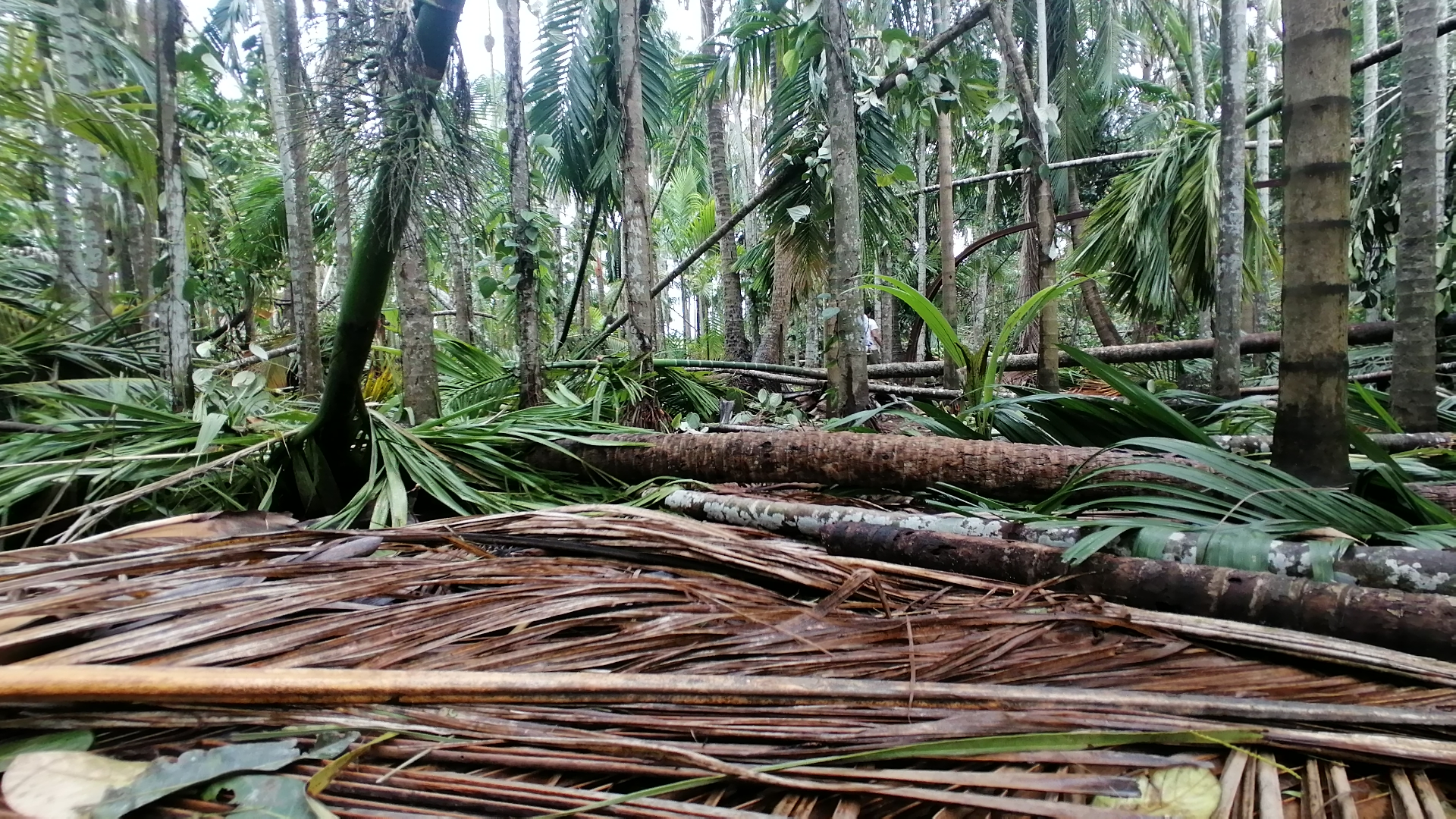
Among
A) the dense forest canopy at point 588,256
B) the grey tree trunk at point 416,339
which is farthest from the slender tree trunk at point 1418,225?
the grey tree trunk at point 416,339

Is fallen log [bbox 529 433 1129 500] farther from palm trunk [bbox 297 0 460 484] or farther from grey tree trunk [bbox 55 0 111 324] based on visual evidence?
A: grey tree trunk [bbox 55 0 111 324]

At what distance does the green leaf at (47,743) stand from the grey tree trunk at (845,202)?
257 centimetres

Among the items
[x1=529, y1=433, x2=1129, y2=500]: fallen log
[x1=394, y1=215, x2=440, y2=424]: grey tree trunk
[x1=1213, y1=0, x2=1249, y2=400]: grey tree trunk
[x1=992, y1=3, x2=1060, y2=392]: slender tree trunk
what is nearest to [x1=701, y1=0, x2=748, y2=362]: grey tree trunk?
[x1=992, y1=3, x2=1060, y2=392]: slender tree trunk

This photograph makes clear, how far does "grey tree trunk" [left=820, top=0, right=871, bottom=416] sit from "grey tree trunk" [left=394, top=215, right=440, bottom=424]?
173 centimetres

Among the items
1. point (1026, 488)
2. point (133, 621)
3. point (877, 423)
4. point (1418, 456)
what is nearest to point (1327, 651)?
point (1026, 488)

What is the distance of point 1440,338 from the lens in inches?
129

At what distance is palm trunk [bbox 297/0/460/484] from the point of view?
1515 millimetres

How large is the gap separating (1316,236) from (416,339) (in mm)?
2857

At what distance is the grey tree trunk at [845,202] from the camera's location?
2.81 metres

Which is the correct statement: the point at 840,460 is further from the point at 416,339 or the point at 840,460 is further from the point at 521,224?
the point at 521,224

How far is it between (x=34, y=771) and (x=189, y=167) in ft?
8.71

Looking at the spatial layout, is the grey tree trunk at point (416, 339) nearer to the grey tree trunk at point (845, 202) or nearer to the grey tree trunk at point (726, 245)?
the grey tree trunk at point (845, 202)

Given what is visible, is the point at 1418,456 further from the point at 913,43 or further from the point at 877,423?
the point at 913,43

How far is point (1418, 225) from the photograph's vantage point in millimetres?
2428
